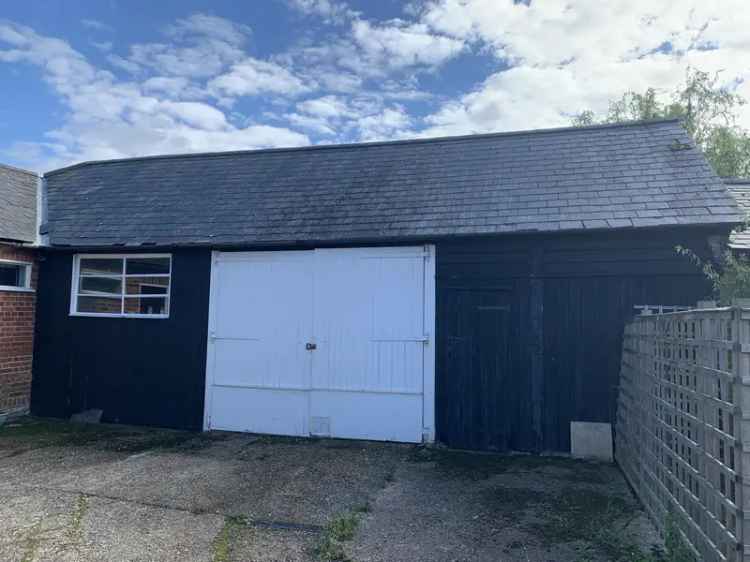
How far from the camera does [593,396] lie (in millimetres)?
6586

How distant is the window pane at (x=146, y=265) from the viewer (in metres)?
8.80

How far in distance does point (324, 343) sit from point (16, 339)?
17.2 feet

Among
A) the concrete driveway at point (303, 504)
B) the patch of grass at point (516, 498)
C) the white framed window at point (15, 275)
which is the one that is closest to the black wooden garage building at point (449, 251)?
the white framed window at point (15, 275)

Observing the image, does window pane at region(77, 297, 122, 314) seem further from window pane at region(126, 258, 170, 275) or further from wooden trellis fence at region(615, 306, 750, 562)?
wooden trellis fence at region(615, 306, 750, 562)

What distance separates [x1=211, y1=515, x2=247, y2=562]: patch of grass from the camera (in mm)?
3879

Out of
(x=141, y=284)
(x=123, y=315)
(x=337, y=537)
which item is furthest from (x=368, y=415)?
(x=141, y=284)

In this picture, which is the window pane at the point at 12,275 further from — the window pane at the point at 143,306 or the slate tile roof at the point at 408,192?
the window pane at the point at 143,306

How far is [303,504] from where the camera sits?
16.2 ft

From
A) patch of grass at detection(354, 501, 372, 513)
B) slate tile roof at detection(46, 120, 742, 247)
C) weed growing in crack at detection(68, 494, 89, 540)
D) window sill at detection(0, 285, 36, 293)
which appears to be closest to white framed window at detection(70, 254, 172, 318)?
slate tile roof at detection(46, 120, 742, 247)

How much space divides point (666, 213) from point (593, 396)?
7.98ft

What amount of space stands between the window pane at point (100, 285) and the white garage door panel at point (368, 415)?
4.38 metres

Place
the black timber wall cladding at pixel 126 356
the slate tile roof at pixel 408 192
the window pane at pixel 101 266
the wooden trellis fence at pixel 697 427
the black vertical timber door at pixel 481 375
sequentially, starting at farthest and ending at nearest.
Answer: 1. the window pane at pixel 101 266
2. the black timber wall cladding at pixel 126 356
3. the slate tile roof at pixel 408 192
4. the black vertical timber door at pixel 481 375
5. the wooden trellis fence at pixel 697 427

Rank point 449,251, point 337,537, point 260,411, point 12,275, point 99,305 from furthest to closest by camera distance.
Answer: point 99,305
point 12,275
point 260,411
point 449,251
point 337,537

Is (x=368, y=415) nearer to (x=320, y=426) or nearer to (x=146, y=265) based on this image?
(x=320, y=426)
